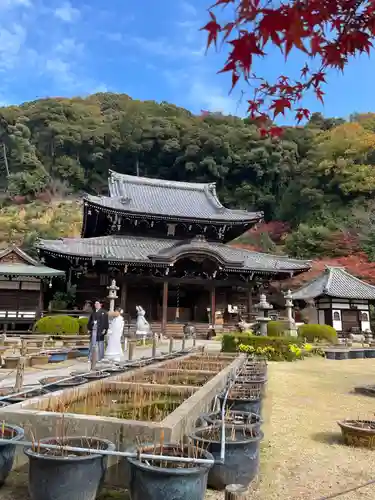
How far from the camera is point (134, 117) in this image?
71938mm

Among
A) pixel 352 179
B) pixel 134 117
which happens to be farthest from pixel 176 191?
pixel 134 117

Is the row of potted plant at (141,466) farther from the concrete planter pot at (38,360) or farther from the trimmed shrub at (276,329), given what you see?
the trimmed shrub at (276,329)

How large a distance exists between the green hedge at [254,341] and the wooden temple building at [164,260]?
7.42 metres

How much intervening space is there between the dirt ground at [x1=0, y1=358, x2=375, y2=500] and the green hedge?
20.7 feet

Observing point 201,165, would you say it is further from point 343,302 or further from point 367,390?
point 367,390

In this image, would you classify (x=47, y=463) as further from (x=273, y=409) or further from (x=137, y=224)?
(x=137, y=224)

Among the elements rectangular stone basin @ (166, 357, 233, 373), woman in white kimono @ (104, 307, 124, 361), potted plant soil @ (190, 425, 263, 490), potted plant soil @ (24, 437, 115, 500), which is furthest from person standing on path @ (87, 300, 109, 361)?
potted plant soil @ (24, 437, 115, 500)

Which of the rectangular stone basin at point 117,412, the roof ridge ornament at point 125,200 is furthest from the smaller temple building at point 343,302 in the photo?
the rectangular stone basin at point 117,412

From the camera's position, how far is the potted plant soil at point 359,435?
212 inches

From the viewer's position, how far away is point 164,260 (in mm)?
24859

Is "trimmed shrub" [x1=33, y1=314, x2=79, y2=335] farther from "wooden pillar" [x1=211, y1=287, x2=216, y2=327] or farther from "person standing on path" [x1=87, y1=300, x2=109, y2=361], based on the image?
"person standing on path" [x1=87, y1=300, x2=109, y2=361]

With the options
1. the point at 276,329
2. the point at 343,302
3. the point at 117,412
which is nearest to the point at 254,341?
the point at 276,329

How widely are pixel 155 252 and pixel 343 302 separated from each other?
14.4m

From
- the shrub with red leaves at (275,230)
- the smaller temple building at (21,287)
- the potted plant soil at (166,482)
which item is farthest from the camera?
the shrub with red leaves at (275,230)
